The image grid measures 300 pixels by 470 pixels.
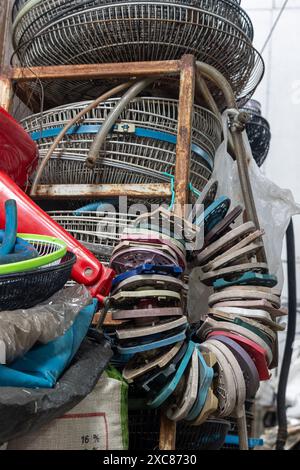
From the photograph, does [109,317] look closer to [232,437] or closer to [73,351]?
[73,351]

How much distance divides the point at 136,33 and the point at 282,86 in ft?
9.82

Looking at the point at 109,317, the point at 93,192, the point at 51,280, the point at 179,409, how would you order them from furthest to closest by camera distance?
1. the point at 93,192
2. the point at 109,317
3. the point at 179,409
4. the point at 51,280

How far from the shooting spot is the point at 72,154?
4.20ft

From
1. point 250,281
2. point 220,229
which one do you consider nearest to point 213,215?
point 220,229

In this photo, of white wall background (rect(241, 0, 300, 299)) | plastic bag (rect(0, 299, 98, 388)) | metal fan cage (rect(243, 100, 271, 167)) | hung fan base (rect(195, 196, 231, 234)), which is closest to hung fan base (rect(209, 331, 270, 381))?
hung fan base (rect(195, 196, 231, 234))

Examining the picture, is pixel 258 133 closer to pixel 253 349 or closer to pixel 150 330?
pixel 253 349

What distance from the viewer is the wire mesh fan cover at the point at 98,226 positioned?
1211 mm

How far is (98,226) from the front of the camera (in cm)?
123

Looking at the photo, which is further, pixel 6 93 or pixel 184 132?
pixel 6 93

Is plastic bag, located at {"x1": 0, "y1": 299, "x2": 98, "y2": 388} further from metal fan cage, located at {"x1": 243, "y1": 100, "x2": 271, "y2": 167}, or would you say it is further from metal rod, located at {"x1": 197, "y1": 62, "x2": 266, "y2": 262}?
metal fan cage, located at {"x1": 243, "y1": 100, "x2": 271, "y2": 167}

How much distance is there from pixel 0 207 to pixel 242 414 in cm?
62

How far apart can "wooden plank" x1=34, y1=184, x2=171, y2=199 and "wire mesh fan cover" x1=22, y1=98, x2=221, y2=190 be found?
1.2 inches

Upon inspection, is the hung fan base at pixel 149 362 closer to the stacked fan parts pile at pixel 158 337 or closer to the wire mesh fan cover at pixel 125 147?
the stacked fan parts pile at pixel 158 337

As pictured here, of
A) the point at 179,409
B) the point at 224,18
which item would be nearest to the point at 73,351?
the point at 179,409
